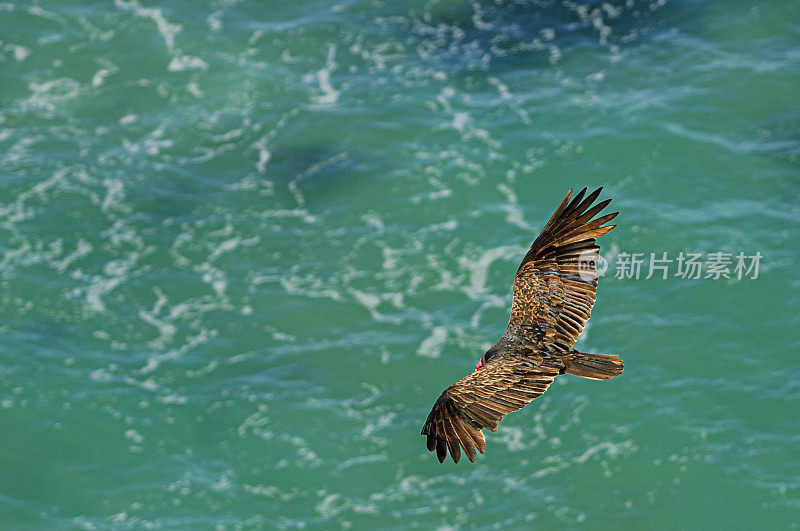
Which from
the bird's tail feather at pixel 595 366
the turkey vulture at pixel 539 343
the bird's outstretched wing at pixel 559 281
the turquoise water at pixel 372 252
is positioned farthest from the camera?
the turquoise water at pixel 372 252

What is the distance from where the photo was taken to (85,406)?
57.2 feet

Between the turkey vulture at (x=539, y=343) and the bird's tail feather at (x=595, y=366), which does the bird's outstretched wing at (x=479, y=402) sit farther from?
the bird's tail feather at (x=595, y=366)

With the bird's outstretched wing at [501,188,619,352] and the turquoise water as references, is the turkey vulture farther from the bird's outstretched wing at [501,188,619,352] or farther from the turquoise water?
the turquoise water

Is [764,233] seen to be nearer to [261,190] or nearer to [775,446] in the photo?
[775,446]

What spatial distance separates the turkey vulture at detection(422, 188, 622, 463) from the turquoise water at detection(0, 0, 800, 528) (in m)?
6.43

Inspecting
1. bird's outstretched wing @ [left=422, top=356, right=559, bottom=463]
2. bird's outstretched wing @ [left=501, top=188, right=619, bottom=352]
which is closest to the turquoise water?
bird's outstretched wing @ [left=501, top=188, right=619, bottom=352]

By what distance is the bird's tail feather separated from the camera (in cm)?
908

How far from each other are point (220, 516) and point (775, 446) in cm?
823

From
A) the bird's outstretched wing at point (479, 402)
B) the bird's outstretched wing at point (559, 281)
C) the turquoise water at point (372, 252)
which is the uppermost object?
the turquoise water at point (372, 252)

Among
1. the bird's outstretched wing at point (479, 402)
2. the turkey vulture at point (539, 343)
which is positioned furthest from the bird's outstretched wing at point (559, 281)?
the bird's outstretched wing at point (479, 402)

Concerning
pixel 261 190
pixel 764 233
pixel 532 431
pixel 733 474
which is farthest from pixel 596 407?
pixel 261 190

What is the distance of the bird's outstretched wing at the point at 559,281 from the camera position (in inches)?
393

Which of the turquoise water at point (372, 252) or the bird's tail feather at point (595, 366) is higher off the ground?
the turquoise water at point (372, 252)

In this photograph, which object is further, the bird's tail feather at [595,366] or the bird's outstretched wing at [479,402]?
the bird's tail feather at [595,366]
